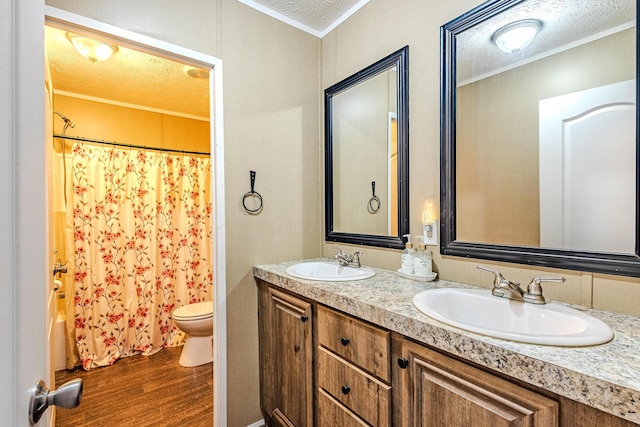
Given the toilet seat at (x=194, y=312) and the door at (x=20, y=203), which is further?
the toilet seat at (x=194, y=312)

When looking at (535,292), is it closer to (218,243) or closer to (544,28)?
(544,28)

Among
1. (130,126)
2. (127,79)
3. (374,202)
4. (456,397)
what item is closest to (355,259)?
(374,202)

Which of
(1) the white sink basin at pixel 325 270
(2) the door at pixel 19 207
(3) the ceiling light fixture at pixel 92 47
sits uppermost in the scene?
(3) the ceiling light fixture at pixel 92 47

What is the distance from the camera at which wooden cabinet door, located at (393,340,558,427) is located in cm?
73

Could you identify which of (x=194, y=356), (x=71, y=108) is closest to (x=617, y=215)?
(x=194, y=356)

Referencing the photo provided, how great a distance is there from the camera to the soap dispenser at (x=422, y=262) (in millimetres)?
1450

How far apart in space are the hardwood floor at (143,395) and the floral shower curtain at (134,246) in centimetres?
21

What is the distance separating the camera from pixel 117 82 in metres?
2.63

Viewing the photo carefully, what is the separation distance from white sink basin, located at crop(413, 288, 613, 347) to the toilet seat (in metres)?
2.01

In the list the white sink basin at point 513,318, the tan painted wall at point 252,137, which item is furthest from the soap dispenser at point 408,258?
the tan painted wall at point 252,137

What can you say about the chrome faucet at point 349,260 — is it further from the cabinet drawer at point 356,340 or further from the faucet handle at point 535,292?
the faucet handle at point 535,292

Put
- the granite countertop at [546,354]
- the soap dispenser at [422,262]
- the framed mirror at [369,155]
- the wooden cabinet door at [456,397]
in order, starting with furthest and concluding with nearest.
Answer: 1. the framed mirror at [369,155]
2. the soap dispenser at [422,262]
3. the wooden cabinet door at [456,397]
4. the granite countertop at [546,354]

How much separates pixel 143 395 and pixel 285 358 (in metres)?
1.30

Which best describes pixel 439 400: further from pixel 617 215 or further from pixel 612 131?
pixel 612 131
